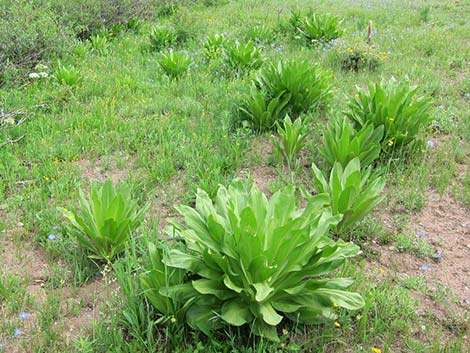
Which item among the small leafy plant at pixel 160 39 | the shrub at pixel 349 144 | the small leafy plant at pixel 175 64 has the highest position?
the shrub at pixel 349 144

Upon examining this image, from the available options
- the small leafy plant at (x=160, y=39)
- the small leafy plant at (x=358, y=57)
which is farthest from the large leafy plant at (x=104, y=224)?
the small leafy plant at (x=160, y=39)

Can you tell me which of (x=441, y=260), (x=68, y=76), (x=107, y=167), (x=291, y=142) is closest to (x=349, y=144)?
(x=291, y=142)

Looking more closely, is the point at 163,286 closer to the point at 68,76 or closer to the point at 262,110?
the point at 262,110

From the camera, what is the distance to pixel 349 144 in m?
3.95

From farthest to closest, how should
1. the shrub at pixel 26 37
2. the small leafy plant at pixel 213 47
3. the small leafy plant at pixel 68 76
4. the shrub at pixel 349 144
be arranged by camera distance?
1. the small leafy plant at pixel 213 47
2. the shrub at pixel 26 37
3. the small leafy plant at pixel 68 76
4. the shrub at pixel 349 144

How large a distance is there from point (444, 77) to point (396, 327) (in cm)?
459

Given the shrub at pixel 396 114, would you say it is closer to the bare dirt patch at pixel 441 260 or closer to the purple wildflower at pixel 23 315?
the bare dirt patch at pixel 441 260

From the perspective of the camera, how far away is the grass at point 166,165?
264 cm

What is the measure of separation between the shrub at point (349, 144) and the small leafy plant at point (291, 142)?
0.77 ft

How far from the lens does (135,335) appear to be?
252 cm

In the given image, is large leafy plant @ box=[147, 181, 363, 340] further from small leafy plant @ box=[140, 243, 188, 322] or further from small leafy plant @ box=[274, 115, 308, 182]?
small leafy plant @ box=[274, 115, 308, 182]

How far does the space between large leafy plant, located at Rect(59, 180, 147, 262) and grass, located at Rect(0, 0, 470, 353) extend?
120mm

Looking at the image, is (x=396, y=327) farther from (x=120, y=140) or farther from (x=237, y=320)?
(x=120, y=140)

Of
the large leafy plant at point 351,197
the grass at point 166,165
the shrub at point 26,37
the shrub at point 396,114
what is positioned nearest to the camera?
the grass at point 166,165
